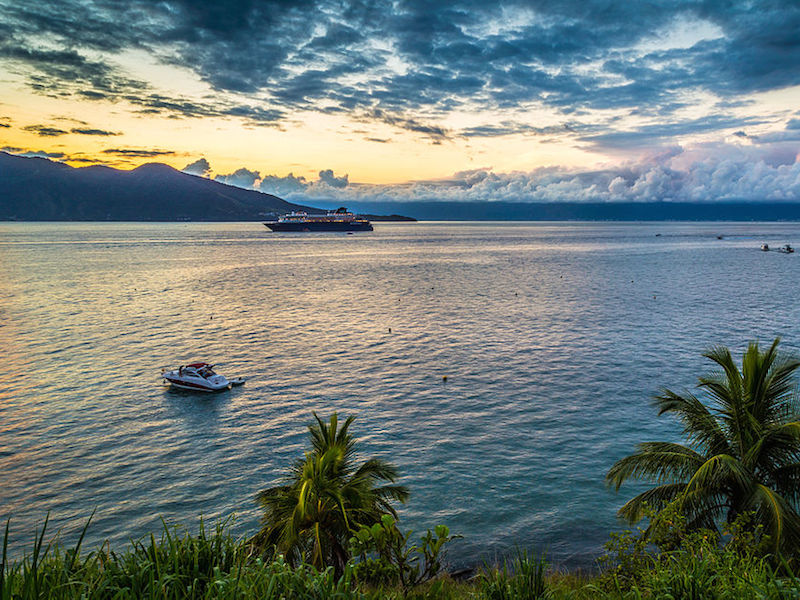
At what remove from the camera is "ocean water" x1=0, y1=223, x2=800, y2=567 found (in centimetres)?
2783

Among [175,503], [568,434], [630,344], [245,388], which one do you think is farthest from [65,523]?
[630,344]

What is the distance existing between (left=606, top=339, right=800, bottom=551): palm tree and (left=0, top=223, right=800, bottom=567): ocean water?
9080 mm

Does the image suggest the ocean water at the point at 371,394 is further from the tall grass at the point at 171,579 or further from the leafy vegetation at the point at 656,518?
the tall grass at the point at 171,579

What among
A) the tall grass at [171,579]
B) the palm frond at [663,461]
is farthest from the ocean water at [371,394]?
the tall grass at [171,579]

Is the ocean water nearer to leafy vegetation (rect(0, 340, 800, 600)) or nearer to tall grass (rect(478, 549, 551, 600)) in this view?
leafy vegetation (rect(0, 340, 800, 600))

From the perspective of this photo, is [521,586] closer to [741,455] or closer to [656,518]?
[656,518]

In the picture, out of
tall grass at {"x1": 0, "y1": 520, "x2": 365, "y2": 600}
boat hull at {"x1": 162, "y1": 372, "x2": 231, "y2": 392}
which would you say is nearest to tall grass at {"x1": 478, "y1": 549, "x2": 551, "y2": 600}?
tall grass at {"x1": 0, "y1": 520, "x2": 365, "y2": 600}

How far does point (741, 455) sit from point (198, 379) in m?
41.0

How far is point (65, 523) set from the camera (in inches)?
1033

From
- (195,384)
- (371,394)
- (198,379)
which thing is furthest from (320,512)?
(195,384)

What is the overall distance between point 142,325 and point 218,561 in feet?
232

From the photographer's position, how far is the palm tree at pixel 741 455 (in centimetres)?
1498

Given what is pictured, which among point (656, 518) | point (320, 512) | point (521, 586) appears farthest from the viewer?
point (320, 512)

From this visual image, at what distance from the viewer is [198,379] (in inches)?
1762
